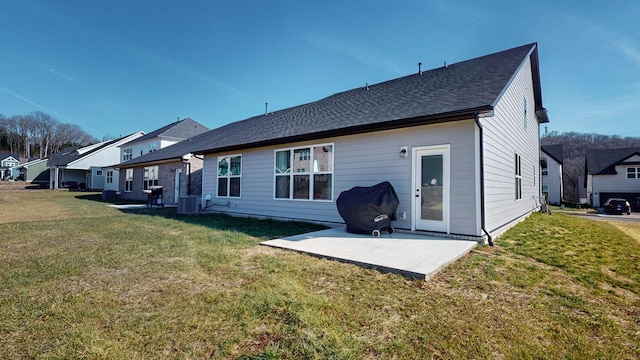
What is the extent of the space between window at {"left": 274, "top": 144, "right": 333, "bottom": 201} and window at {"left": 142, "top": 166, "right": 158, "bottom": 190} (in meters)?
12.5

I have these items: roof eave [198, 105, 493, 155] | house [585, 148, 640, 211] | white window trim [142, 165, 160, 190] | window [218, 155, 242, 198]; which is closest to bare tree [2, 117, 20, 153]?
white window trim [142, 165, 160, 190]

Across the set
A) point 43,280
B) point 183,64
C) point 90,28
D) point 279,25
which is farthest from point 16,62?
point 43,280

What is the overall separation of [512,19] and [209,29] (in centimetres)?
1150

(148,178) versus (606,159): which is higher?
(606,159)

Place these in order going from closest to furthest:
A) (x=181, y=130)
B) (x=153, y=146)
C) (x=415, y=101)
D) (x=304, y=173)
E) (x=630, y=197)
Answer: (x=415, y=101) < (x=304, y=173) < (x=153, y=146) < (x=181, y=130) < (x=630, y=197)

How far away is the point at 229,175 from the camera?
426 inches

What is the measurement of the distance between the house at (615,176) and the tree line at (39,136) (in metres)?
73.6

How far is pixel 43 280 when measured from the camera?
3289 mm

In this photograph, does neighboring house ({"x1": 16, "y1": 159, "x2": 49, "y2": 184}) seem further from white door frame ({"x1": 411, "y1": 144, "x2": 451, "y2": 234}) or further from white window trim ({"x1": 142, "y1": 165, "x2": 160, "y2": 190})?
white door frame ({"x1": 411, "y1": 144, "x2": 451, "y2": 234})

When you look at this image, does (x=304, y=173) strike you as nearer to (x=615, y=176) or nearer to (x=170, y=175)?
(x=170, y=175)

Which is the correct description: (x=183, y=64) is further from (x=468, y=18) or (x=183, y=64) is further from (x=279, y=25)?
(x=468, y=18)

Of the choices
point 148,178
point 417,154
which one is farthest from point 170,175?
point 417,154

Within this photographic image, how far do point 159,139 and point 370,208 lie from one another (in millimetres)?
22691

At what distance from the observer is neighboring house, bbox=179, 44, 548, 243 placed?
5.56m
